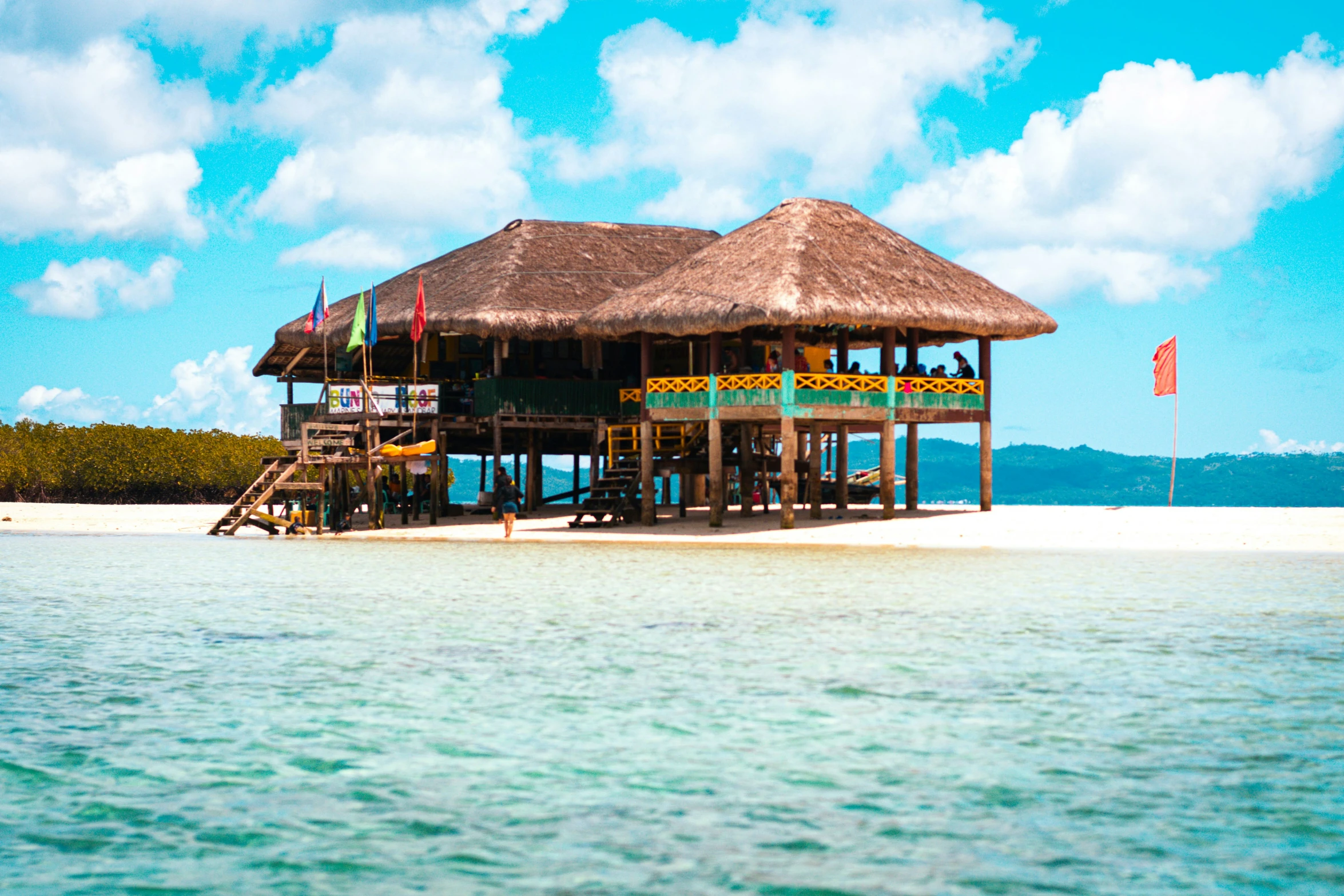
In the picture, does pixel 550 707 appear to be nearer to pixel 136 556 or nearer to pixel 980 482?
pixel 136 556

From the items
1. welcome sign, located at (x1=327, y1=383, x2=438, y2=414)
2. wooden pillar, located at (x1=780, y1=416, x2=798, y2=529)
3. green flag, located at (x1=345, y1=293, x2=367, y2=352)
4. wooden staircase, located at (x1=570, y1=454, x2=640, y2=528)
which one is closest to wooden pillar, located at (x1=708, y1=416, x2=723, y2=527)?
wooden pillar, located at (x1=780, y1=416, x2=798, y2=529)

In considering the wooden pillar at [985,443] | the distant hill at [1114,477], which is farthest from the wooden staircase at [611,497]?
the distant hill at [1114,477]

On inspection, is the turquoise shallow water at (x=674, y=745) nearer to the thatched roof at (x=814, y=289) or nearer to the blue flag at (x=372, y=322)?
the thatched roof at (x=814, y=289)

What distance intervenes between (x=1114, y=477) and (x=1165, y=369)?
12770 cm

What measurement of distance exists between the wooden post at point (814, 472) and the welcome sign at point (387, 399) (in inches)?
325

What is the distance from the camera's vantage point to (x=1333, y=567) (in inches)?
730

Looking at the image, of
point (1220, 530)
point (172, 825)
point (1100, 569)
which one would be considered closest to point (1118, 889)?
point (172, 825)

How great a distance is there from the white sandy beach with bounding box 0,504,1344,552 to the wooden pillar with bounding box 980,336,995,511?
0.38 m

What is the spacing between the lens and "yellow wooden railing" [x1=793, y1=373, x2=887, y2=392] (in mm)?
24750

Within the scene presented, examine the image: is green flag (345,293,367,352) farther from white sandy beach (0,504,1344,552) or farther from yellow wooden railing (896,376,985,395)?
yellow wooden railing (896,376,985,395)

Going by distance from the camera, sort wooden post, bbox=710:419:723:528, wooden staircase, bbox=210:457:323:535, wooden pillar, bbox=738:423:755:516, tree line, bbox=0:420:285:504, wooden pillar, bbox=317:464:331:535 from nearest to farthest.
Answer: wooden post, bbox=710:419:723:528, wooden staircase, bbox=210:457:323:535, wooden pillar, bbox=317:464:331:535, wooden pillar, bbox=738:423:755:516, tree line, bbox=0:420:285:504

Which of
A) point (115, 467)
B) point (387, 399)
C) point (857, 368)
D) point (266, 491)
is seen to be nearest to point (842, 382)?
point (857, 368)

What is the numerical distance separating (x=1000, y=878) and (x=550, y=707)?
3748 millimetres

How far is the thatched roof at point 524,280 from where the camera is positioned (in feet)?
95.2
